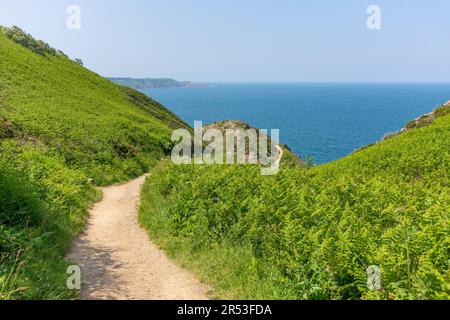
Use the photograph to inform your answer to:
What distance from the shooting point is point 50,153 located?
2244 centimetres

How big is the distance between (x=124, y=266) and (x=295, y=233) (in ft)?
17.0

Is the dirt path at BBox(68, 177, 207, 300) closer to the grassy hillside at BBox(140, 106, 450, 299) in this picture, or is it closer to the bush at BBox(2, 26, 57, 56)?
the grassy hillside at BBox(140, 106, 450, 299)

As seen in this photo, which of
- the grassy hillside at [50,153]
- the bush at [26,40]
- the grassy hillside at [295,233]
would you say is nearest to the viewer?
the grassy hillside at [295,233]

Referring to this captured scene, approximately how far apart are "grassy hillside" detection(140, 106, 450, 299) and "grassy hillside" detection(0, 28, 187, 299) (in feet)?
11.4

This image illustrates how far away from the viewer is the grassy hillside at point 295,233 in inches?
277

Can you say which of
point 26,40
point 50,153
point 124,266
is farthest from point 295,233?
point 26,40

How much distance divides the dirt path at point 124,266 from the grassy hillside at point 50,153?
24.4 inches

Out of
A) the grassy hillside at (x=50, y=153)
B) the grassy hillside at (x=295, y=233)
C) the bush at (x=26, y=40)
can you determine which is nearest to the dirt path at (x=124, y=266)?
the grassy hillside at (x=295, y=233)

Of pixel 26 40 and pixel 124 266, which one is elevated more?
pixel 26 40

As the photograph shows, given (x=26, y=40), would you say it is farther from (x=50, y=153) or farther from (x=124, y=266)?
(x=124, y=266)

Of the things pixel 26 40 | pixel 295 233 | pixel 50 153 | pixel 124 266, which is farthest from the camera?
pixel 26 40

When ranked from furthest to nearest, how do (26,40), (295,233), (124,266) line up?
(26,40) → (124,266) → (295,233)

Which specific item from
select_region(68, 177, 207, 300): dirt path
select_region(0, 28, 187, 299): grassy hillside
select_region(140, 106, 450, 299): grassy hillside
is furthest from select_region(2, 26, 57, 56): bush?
select_region(68, 177, 207, 300): dirt path

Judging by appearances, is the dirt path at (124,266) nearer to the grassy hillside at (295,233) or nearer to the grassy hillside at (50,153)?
the grassy hillside at (295,233)
